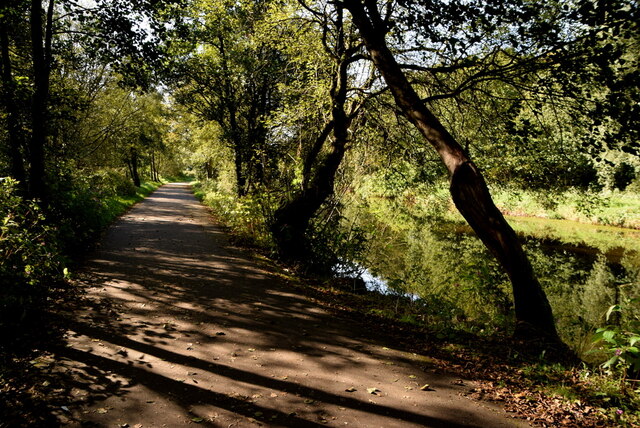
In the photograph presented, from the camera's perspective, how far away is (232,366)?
452 cm

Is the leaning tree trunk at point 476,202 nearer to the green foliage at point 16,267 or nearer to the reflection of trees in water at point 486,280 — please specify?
the reflection of trees in water at point 486,280

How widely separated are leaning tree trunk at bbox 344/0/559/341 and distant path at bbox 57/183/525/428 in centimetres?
178

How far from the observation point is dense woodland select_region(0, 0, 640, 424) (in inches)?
203

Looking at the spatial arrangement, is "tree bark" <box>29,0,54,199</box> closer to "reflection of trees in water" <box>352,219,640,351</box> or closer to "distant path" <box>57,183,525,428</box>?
"distant path" <box>57,183,525,428</box>

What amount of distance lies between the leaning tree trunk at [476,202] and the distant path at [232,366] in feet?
5.85

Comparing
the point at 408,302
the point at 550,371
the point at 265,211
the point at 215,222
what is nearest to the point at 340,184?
the point at 265,211

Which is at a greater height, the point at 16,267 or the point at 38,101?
the point at 38,101

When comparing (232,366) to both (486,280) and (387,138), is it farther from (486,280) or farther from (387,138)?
(387,138)

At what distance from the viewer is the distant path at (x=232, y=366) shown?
3592 mm

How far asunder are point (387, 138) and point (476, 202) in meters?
4.48

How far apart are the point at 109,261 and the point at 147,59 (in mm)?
4732

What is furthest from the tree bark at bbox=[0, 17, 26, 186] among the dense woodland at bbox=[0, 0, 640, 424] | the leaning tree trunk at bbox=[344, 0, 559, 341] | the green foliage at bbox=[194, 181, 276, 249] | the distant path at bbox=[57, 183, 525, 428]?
the leaning tree trunk at bbox=[344, 0, 559, 341]

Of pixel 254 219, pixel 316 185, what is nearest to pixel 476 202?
pixel 316 185

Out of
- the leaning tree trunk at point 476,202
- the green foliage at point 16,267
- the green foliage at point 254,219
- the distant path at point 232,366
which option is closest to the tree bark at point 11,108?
the green foliage at point 16,267
